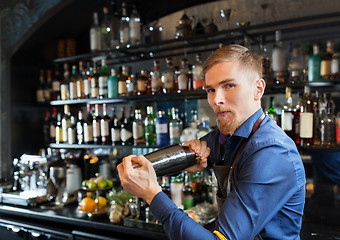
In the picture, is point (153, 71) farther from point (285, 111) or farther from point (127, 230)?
point (127, 230)

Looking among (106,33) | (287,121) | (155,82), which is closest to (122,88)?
(155,82)

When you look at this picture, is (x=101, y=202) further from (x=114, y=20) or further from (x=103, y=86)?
(x=114, y=20)

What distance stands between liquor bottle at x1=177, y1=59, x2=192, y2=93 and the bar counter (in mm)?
1047

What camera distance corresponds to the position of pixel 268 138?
3.09 feet

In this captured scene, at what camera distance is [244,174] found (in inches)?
Result: 35.5

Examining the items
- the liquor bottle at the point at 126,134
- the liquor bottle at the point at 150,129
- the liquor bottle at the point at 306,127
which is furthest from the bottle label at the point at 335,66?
the liquor bottle at the point at 126,134

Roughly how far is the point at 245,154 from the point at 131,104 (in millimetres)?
2117

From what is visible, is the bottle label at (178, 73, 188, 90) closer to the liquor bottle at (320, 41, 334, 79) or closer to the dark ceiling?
the dark ceiling

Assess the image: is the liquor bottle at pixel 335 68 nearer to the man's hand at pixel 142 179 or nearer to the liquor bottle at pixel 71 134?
the man's hand at pixel 142 179

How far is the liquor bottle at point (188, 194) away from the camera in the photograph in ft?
7.58

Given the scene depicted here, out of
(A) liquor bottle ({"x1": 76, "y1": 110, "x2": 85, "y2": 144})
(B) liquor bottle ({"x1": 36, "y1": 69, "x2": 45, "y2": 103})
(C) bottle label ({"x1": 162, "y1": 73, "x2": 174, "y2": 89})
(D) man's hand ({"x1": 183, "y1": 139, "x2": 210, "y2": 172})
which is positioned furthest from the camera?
(B) liquor bottle ({"x1": 36, "y1": 69, "x2": 45, "y2": 103})

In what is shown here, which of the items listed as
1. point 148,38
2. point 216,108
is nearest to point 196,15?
point 148,38

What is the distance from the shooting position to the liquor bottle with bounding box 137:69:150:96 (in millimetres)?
2609

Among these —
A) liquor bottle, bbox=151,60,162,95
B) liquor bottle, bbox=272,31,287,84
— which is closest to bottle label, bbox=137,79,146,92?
liquor bottle, bbox=151,60,162,95
